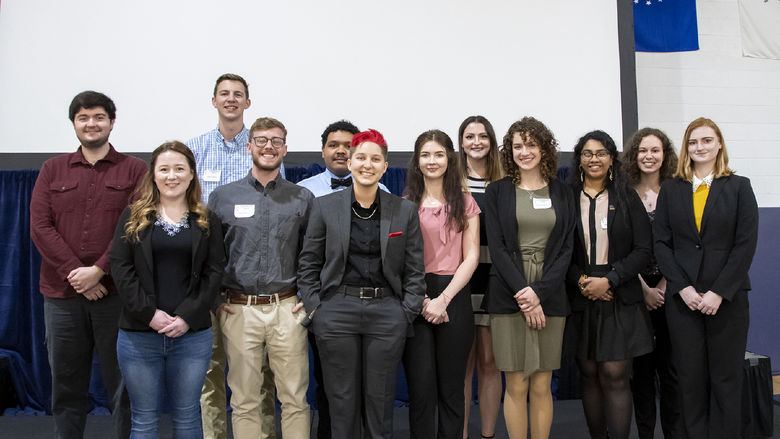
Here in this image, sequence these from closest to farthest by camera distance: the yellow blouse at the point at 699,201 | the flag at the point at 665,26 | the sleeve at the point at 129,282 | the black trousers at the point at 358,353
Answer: the sleeve at the point at 129,282
the black trousers at the point at 358,353
the yellow blouse at the point at 699,201
the flag at the point at 665,26

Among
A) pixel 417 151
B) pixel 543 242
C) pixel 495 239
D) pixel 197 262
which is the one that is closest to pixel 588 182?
pixel 543 242

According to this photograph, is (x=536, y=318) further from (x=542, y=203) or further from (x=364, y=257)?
(x=364, y=257)

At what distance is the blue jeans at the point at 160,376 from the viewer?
2.05m

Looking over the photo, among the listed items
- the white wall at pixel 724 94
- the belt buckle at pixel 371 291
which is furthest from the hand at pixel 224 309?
the white wall at pixel 724 94

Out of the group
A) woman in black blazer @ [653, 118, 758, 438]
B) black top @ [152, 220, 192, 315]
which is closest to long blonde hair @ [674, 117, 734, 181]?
woman in black blazer @ [653, 118, 758, 438]

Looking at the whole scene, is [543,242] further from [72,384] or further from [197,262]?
[72,384]

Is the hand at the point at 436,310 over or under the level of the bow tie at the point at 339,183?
under

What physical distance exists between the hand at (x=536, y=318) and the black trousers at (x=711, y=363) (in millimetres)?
663

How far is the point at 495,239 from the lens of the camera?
243 cm

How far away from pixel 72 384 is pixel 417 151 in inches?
76.1

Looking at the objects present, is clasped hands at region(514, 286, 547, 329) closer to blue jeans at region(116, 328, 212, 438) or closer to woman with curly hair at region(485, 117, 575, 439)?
woman with curly hair at region(485, 117, 575, 439)

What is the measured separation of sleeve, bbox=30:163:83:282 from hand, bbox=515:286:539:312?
6.48 ft

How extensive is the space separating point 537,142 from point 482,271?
0.68 m

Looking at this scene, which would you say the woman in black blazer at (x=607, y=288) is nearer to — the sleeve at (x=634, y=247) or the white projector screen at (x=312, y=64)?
the sleeve at (x=634, y=247)
